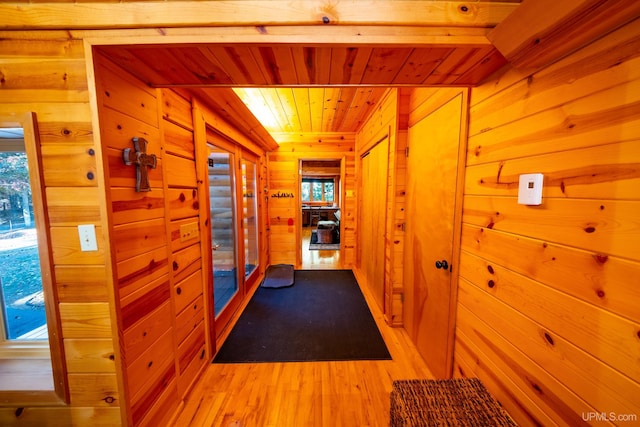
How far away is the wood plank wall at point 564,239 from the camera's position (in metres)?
0.61

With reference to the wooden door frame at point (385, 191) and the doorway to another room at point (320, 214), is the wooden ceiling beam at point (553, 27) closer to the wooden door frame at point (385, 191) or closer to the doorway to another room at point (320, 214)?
the wooden door frame at point (385, 191)

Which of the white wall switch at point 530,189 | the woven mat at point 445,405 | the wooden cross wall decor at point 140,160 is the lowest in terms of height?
the woven mat at point 445,405

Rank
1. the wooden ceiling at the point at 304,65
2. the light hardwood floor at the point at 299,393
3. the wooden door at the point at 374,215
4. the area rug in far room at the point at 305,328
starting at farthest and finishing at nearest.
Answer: the wooden door at the point at 374,215
the area rug in far room at the point at 305,328
the light hardwood floor at the point at 299,393
the wooden ceiling at the point at 304,65

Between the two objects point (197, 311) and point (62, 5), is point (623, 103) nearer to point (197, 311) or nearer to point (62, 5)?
point (62, 5)

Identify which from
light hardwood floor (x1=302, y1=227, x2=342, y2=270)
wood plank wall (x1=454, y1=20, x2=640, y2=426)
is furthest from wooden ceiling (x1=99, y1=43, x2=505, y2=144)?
light hardwood floor (x1=302, y1=227, x2=342, y2=270)

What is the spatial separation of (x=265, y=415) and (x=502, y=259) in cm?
167

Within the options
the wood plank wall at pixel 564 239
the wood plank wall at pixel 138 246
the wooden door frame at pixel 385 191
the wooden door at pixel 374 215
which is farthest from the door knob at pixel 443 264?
the wood plank wall at pixel 138 246

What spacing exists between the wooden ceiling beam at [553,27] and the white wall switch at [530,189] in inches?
17.2

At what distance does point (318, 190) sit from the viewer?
926cm

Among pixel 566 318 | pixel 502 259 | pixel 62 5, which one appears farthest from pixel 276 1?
pixel 566 318

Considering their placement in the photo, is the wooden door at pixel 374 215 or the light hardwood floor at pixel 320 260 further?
the light hardwood floor at pixel 320 260

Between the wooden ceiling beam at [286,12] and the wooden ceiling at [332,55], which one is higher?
the wooden ceiling beam at [286,12]

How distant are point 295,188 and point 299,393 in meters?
2.94

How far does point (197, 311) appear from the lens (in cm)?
163
